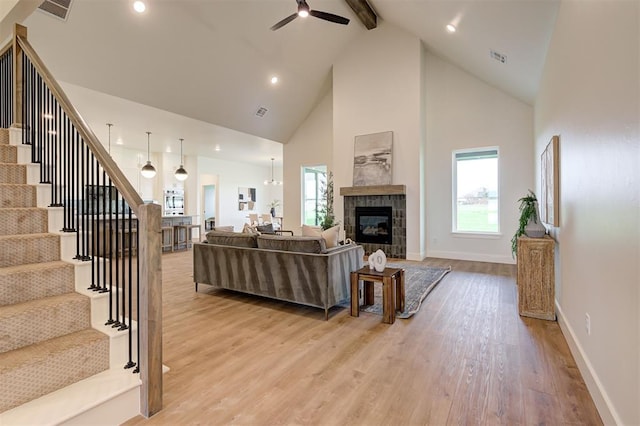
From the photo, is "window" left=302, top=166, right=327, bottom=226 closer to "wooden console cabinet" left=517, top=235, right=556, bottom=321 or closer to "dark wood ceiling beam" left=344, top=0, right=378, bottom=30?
"dark wood ceiling beam" left=344, top=0, right=378, bottom=30

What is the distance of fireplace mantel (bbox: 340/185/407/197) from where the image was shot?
655cm

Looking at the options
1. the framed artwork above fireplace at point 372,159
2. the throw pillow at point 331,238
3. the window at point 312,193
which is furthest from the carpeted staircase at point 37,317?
the window at point 312,193

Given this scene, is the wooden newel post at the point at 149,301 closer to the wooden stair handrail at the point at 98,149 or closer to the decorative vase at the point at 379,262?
the wooden stair handrail at the point at 98,149

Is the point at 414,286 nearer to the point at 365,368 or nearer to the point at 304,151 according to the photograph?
the point at 365,368

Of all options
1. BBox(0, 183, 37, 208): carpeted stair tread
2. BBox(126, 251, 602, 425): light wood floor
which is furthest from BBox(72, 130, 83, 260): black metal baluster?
BBox(126, 251, 602, 425): light wood floor

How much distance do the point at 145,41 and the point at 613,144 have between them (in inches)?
230

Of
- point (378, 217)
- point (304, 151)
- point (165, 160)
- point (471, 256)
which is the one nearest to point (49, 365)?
point (378, 217)

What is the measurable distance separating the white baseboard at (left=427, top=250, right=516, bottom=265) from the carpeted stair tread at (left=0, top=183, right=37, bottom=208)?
6.57 m

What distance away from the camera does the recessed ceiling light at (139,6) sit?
4371mm

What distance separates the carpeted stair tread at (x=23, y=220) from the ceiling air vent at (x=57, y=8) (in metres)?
3.30

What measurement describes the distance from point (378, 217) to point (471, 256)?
6.82 feet

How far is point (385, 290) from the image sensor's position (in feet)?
10.4

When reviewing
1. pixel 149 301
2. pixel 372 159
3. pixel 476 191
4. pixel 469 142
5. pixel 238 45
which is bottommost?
pixel 149 301

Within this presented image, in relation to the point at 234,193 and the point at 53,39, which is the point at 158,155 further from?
the point at 53,39
